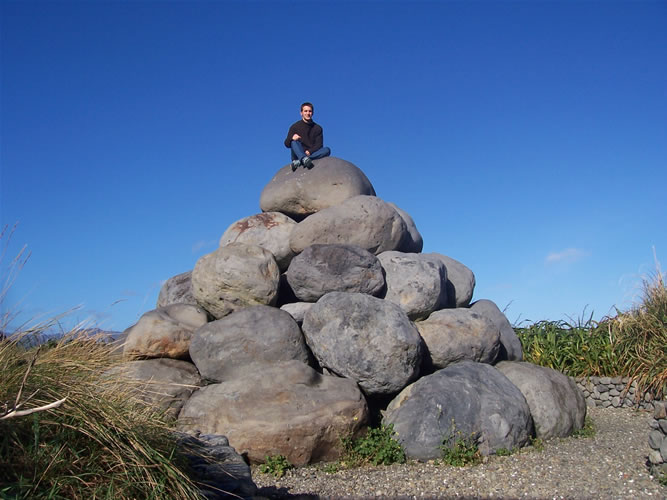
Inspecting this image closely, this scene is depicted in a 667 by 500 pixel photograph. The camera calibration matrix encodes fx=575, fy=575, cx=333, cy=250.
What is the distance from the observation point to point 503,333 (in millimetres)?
9812

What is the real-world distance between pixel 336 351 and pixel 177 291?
12.5ft

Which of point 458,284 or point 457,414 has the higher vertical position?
point 458,284

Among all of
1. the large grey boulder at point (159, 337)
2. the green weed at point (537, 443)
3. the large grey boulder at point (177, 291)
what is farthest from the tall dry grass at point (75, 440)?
the large grey boulder at point (177, 291)

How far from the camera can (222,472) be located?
180 inches

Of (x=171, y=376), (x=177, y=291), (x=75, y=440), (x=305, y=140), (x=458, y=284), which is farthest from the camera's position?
(x=305, y=140)

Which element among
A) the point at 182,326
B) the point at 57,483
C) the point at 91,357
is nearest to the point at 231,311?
the point at 182,326

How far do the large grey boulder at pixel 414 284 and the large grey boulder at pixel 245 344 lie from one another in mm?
1664

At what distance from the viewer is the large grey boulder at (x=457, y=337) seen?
8438 mm

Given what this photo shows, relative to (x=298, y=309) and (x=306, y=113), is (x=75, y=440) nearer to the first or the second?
(x=298, y=309)

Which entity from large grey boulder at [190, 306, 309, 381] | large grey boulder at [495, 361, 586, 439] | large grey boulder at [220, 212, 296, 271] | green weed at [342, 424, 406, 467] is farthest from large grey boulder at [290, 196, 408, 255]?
green weed at [342, 424, 406, 467]

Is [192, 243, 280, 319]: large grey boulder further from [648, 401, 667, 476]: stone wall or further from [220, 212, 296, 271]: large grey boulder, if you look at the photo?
[648, 401, 667, 476]: stone wall

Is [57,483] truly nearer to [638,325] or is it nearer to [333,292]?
[333,292]

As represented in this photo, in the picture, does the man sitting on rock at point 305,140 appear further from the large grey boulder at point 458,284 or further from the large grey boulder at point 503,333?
the large grey boulder at point 503,333

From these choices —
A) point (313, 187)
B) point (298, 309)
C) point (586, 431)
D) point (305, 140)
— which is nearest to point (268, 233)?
point (313, 187)
